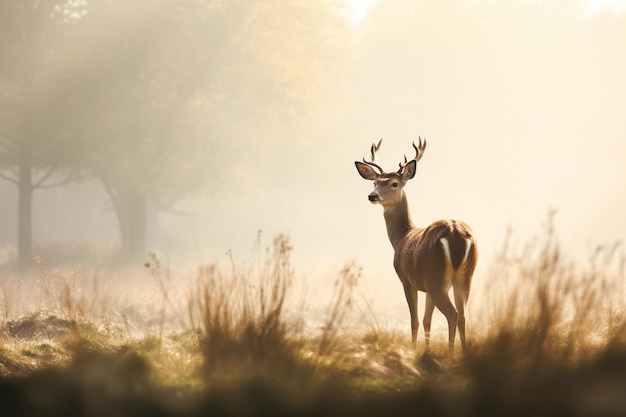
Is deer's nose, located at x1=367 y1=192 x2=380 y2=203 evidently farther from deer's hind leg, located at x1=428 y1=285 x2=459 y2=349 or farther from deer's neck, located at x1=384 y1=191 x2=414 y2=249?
deer's hind leg, located at x1=428 y1=285 x2=459 y2=349

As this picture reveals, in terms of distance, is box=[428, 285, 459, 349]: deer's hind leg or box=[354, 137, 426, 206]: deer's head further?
box=[354, 137, 426, 206]: deer's head

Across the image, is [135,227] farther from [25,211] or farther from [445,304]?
[445,304]

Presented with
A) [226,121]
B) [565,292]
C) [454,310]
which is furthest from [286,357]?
[226,121]

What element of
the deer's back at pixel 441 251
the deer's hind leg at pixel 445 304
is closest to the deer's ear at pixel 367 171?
the deer's back at pixel 441 251

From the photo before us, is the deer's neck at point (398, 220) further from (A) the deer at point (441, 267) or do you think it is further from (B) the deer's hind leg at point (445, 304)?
(B) the deer's hind leg at point (445, 304)

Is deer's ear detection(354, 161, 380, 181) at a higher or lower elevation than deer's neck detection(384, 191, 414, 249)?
higher

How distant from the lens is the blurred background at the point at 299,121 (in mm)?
22734

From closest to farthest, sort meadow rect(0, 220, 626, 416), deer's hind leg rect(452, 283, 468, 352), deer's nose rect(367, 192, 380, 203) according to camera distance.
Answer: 1. meadow rect(0, 220, 626, 416)
2. deer's hind leg rect(452, 283, 468, 352)
3. deer's nose rect(367, 192, 380, 203)

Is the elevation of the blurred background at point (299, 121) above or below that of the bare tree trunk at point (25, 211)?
above

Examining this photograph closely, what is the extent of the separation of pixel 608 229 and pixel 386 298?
2716 cm

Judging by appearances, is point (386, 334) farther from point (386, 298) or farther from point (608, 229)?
point (608, 229)

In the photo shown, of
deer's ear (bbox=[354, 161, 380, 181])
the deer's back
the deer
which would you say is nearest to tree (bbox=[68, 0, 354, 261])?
deer's ear (bbox=[354, 161, 380, 181])

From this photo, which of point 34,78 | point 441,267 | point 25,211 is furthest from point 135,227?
point 441,267

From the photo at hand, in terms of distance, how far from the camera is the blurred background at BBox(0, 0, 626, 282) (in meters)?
22.7
